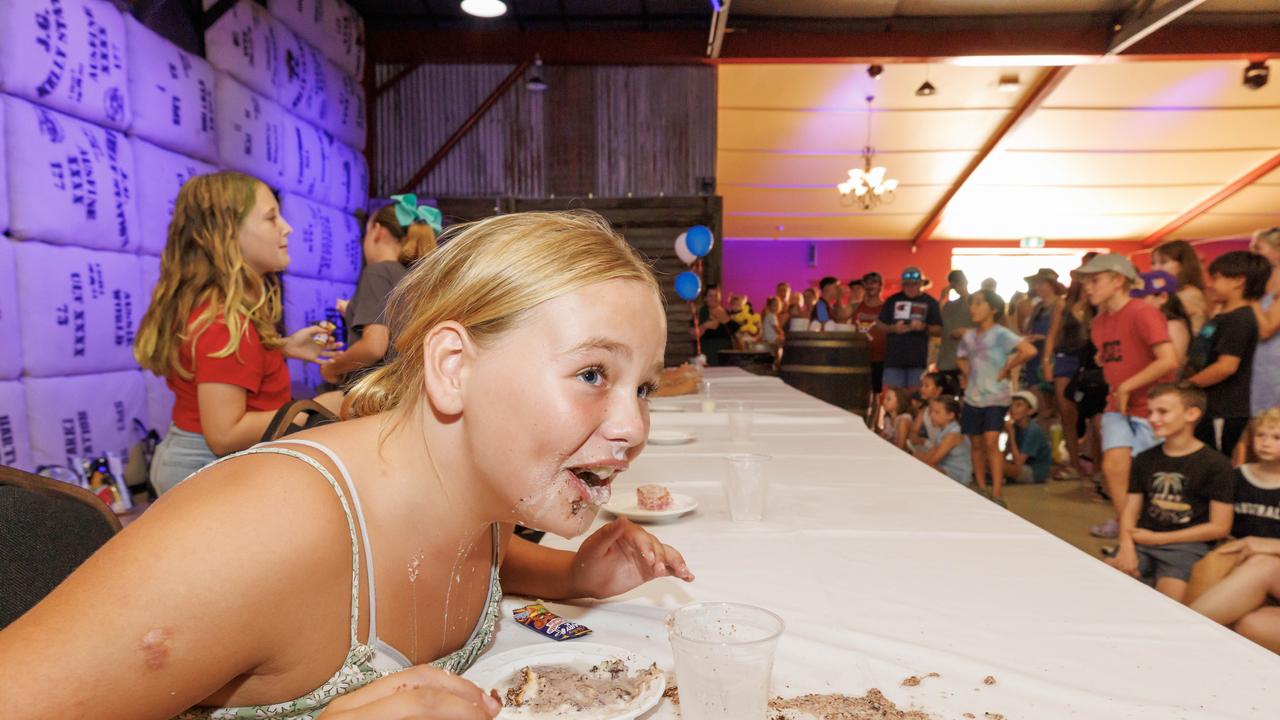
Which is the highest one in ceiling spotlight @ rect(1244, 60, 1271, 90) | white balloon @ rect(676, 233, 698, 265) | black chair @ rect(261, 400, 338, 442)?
ceiling spotlight @ rect(1244, 60, 1271, 90)

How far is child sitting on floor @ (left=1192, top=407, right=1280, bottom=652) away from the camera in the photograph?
1931mm

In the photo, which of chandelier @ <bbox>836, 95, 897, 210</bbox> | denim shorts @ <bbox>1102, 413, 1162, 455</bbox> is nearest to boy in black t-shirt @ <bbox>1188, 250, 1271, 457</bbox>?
denim shorts @ <bbox>1102, 413, 1162, 455</bbox>

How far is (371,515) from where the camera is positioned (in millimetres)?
806

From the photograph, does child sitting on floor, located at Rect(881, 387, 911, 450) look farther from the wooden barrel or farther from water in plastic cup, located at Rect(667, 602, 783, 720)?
water in plastic cup, located at Rect(667, 602, 783, 720)

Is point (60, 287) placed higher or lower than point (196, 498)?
higher

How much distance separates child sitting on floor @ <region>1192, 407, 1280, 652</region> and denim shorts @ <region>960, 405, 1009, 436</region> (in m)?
2.54

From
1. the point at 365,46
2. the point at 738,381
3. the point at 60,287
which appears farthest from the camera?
the point at 365,46

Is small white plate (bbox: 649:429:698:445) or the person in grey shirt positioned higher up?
the person in grey shirt

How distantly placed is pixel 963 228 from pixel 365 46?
11.2 metres

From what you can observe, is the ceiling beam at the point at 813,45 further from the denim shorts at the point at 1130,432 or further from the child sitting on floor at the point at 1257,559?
the child sitting on floor at the point at 1257,559

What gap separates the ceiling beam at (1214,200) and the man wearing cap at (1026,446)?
872 centimetres

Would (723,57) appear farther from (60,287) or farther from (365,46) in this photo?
(60,287)

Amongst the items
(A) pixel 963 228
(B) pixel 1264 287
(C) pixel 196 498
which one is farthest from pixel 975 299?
(A) pixel 963 228

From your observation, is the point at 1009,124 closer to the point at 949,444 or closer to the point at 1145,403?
the point at 949,444
